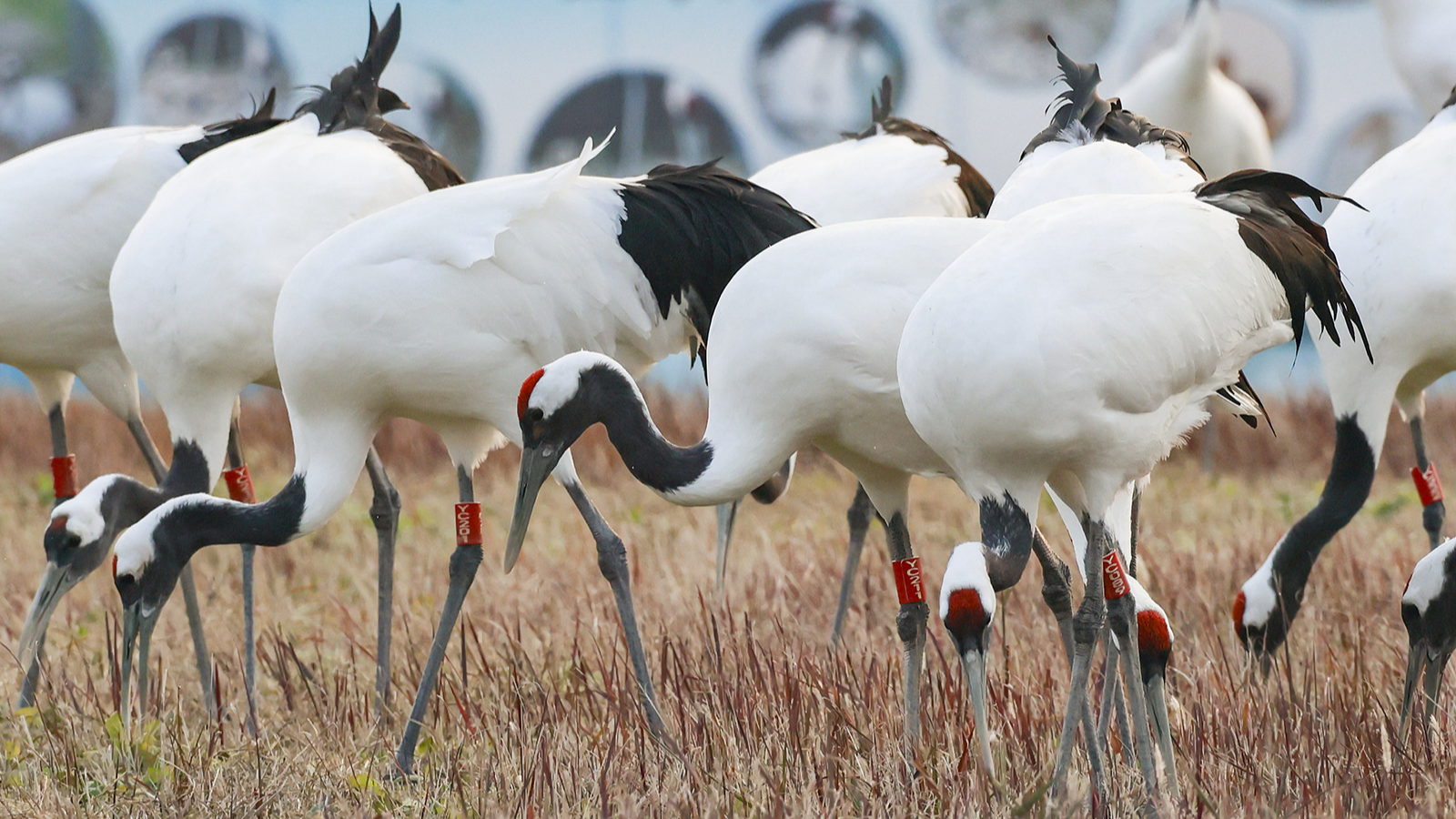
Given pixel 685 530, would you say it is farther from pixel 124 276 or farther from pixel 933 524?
pixel 124 276

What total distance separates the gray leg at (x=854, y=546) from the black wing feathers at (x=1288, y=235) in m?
1.59

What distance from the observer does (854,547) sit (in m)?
5.00

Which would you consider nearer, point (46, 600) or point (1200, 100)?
point (46, 600)

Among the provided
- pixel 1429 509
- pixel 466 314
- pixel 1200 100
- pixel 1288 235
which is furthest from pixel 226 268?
pixel 1200 100

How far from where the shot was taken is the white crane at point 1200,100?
704 centimetres

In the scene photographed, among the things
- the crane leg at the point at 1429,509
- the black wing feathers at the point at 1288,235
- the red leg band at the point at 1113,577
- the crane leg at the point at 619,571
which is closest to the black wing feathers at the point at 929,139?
the black wing feathers at the point at 1288,235

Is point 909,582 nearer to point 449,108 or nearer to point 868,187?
point 868,187

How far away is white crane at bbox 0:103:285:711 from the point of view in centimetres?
473

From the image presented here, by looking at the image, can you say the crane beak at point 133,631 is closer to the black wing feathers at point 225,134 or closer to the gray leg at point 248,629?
the gray leg at point 248,629

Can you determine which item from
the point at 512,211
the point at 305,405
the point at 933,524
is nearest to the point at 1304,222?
the point at 512,211

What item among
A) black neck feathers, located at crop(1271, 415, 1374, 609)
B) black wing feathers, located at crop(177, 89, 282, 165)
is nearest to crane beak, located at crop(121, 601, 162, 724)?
black wing feathers, located at crop(177, 89, 282, 165)

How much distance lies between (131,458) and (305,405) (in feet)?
16.9

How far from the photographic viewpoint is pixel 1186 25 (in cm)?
715

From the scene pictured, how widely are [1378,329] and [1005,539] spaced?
1.66 meters
